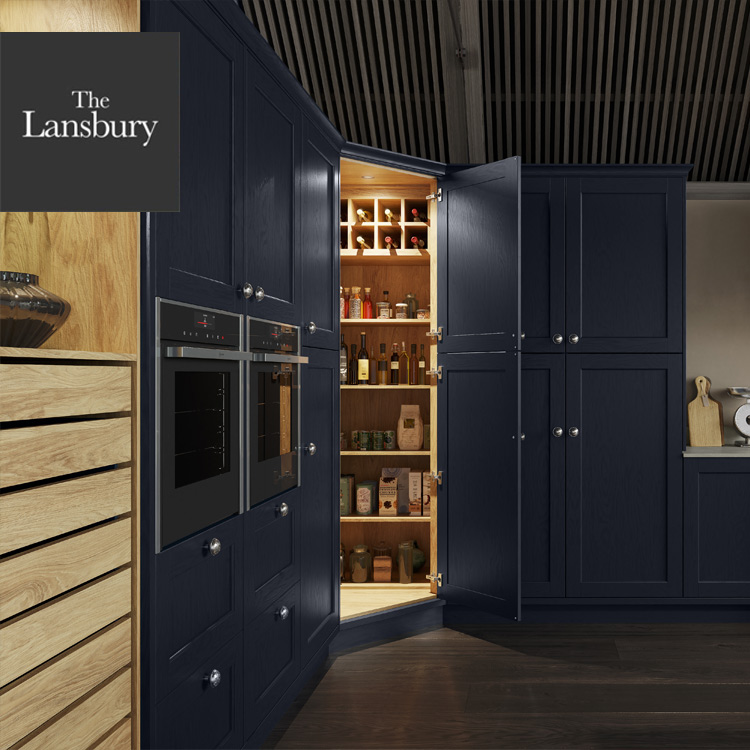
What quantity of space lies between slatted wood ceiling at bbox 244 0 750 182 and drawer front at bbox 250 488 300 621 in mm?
2533

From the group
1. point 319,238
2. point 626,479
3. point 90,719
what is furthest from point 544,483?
point 90,719

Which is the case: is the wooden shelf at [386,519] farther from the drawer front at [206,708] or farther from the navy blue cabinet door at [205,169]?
the navy blue cabinet door at [205,169]

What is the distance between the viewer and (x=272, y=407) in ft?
7.72

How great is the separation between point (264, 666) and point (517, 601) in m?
1.29

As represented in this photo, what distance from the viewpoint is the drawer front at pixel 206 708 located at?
1.68 metres

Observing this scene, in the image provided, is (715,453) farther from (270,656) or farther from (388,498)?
(270,656)

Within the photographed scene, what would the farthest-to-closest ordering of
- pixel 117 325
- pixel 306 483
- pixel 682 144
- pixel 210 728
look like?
pixel 682 144
pixel 306 483
pixel 210 728
pixel 117 325

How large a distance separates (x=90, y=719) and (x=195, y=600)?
446 mm

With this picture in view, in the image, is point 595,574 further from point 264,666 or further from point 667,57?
point 667,57

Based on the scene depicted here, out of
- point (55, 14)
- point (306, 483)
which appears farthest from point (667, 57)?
point (55, 14)

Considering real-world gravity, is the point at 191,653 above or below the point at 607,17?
below

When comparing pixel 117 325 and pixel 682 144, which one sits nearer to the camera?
pixel 117 325

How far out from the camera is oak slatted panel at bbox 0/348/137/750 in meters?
1.18

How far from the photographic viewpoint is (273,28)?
149 inches
